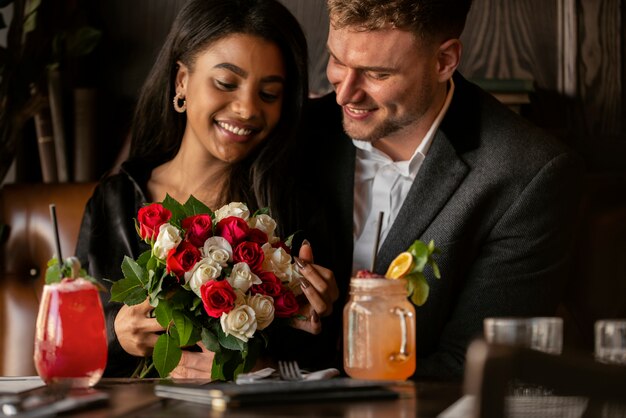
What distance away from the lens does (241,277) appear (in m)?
1.75

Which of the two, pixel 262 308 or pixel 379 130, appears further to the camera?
pixel 379 130

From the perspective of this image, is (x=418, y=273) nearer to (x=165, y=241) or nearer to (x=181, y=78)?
(x=165, y=241)

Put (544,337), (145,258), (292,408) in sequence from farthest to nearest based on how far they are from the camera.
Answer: (145,258), (544,337), (292,408)

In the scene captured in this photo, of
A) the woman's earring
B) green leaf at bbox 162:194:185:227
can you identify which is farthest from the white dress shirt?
green leaf at bbox 162:194:185:227

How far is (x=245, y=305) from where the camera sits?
176 cm

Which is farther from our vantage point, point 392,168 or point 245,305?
point 392,168

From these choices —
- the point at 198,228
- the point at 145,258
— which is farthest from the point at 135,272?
the point at 198,228

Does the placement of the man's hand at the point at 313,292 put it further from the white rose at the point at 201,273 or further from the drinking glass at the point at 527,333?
the drinking glass at the point at 527,333

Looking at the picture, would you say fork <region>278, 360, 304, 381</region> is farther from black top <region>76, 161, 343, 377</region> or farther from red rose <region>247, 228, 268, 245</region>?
black top <region>76, 161, 343, 377</region>

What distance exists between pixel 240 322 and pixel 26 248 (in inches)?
53.8

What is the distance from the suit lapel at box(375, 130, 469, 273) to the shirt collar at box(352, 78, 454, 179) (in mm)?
70

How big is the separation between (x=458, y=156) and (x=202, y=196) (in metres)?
0.68

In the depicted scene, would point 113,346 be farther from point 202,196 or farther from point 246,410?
point 246,410

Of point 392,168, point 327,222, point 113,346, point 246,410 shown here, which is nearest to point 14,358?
point 113,346
